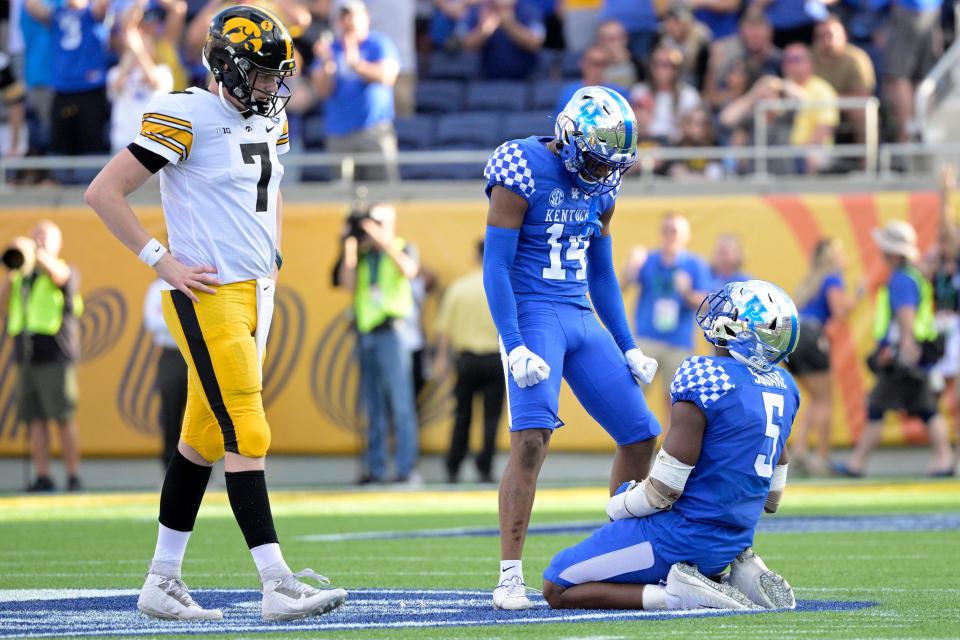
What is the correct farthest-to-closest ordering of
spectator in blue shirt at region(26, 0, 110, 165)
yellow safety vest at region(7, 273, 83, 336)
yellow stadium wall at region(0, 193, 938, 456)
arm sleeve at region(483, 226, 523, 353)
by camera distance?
1. spectator in blue shirt at region(26, 0, 110, 165)
2. yellow stadium wall at region(0, 193, 938, 456)
3. yellow safety vest at region(7, 273, 83, 336)
4. arm sleeve at region(483, 226, 523, 353)

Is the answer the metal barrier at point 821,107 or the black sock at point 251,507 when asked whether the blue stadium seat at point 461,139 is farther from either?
the black sock at point 251,507

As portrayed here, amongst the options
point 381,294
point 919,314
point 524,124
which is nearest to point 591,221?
point 381,294

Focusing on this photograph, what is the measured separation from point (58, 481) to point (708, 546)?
9.80 meters

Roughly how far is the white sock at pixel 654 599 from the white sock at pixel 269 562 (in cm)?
115

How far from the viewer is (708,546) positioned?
512 cm

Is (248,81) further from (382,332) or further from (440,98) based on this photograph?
(440,98)

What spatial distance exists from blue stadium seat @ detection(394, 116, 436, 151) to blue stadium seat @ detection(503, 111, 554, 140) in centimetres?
78

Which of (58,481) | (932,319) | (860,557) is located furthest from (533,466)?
(58,481)

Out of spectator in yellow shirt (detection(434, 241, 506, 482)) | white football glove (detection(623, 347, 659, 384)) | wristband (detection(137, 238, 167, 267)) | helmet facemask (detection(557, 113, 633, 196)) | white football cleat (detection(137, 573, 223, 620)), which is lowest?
spectator in yellow shirt (detection(434, 241, 506, 482))

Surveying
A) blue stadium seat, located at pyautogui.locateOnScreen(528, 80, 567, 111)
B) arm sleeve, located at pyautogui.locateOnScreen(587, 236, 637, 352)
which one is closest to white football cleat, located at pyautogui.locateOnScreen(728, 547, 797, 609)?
arm sleeve, located at pyautogui.locateOnScreen(587, 236, 637, 352)

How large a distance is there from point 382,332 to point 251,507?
309 inches

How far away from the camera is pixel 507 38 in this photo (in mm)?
15664

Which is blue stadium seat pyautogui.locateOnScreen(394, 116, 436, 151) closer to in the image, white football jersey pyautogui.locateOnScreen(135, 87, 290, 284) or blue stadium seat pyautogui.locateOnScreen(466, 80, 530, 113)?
blue stadium seat pyautogui.locateOnScreen(466, 80, 530, 113)

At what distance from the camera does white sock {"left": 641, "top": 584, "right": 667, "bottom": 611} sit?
16.8ft
